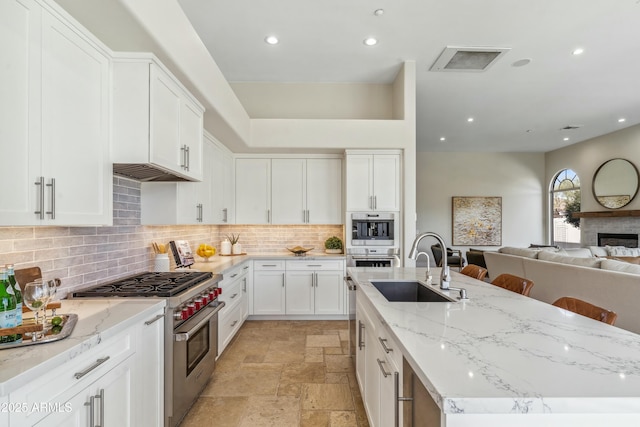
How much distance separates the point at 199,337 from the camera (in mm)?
Result: 2465

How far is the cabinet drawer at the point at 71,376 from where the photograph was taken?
107 centimetres

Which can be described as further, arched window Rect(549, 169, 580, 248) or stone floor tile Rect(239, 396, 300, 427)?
arched window Rect(549, 169, 580, 248)

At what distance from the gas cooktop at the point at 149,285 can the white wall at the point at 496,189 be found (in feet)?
24.9

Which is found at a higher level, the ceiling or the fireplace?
the ceiling

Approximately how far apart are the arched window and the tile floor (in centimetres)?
769

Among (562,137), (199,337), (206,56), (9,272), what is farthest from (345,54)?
(562,137)

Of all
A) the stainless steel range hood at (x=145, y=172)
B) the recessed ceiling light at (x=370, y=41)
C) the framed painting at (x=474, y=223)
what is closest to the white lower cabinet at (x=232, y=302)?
the stainless steel range hood at (x=145, y=172)

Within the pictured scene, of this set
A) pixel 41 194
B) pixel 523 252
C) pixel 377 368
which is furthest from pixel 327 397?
pixel 523 252

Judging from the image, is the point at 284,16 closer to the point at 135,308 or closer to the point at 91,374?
the point at 135,308

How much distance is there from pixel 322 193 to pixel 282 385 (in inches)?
105

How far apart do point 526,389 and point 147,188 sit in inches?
114

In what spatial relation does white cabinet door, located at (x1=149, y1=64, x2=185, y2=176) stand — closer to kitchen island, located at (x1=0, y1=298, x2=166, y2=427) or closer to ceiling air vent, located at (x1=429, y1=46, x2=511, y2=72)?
kitchen island, located at (x1=0, y1=298, x2=166, y2=427)

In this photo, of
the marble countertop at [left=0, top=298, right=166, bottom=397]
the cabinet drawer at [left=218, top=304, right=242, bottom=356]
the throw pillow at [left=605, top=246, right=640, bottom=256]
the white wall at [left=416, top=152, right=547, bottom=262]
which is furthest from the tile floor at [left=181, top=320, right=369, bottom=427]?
the white wall at [left=416, top=152, right=547, bottom=262]

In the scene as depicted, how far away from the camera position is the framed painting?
29.6ft
